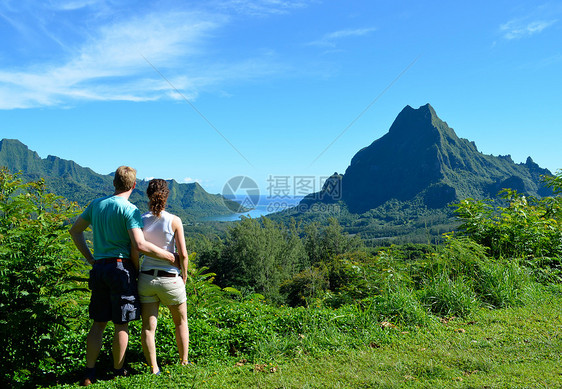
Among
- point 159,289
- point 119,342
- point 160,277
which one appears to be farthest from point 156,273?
point 119,342

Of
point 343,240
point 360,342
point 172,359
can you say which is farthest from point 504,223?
point 343,240

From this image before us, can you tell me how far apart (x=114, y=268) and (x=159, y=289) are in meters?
0.47

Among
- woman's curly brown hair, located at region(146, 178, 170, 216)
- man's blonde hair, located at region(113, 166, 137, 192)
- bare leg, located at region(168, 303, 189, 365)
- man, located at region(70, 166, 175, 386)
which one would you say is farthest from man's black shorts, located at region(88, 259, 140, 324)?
man's blonde hair, located at region(113, 166, 137, 192)

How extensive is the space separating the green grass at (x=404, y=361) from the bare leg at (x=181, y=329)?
0.18m

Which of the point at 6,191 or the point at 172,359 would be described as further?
the point at 6,191

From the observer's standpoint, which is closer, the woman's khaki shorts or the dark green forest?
the woman's khaki shorts

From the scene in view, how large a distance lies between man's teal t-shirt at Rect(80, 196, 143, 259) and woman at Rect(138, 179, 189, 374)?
200 millimetres

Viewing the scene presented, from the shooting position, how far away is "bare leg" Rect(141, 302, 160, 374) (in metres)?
3.47

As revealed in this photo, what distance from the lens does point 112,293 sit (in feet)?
10.9

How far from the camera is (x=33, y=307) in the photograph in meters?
3.61

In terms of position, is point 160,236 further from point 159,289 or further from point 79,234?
point 79,234

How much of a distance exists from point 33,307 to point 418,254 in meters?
6.11

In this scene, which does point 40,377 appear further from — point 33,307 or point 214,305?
point 214,305

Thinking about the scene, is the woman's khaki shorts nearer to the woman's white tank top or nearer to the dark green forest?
the woman's white tank top
